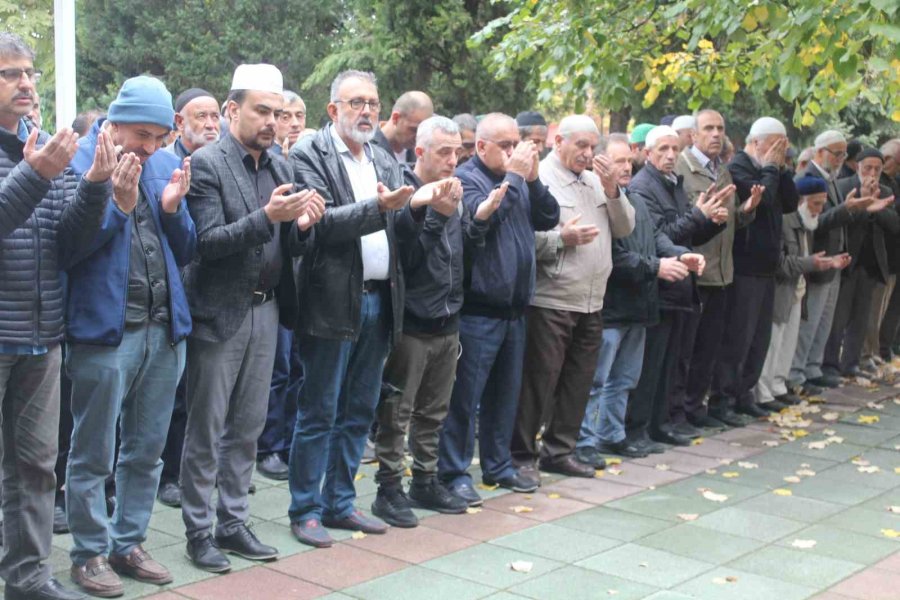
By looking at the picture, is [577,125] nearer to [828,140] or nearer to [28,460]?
[28,460]

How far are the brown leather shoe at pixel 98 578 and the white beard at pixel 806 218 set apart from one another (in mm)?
7338

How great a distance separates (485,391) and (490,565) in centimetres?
169

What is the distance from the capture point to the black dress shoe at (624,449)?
28.5 feet

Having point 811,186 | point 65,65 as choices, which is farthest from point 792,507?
point 65,65

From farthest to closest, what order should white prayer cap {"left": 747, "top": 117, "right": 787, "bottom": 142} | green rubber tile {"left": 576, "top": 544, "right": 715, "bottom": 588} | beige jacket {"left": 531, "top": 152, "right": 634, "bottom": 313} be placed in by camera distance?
white prayer cap {"left": 747, "top": 117, "right": 787, "bottom": 142}, beige jacket {"left": 531, "top": 152, "right": 634, "bottom": 313}, green rubber tile {"left": 576, "top": 544, "right": 715, "bottom": 588}

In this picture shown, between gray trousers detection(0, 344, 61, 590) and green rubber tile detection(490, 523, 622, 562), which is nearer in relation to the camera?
gray trousers detection(0, 344, 61, 590)

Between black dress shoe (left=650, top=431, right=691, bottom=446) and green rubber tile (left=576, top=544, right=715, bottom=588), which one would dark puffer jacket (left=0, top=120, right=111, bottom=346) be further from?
black dress shoe (left=650, top=431, right=691, bottom=446)

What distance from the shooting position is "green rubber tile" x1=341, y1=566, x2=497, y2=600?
5543 mm

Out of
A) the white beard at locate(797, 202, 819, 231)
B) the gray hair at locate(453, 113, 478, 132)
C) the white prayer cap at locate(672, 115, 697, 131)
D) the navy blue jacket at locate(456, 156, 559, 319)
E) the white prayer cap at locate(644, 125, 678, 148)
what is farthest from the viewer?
the white beard at locate(797, 202, 819, 231)

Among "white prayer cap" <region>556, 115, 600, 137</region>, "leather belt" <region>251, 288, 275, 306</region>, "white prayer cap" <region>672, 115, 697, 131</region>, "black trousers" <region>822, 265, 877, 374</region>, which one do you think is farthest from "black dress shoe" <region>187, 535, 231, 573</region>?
"black trousers" <region>822, 265, 877, 374</region>

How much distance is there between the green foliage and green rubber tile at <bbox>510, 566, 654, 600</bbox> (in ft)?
12.4

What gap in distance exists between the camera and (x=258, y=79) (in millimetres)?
5809

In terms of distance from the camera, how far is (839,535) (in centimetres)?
691

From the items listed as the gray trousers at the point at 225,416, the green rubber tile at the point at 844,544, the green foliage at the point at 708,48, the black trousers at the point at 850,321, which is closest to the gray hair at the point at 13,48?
the gray trousers at the point at 225,416
